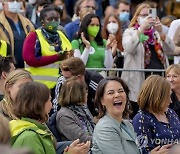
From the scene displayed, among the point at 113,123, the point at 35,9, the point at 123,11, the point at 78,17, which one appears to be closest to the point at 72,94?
the point at 113,123

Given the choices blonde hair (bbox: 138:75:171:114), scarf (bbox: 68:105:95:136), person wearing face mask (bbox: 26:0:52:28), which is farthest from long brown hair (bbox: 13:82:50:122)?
person wearing face mask (bbox: 26:0:52:28)

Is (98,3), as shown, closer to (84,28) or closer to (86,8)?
(86,8)

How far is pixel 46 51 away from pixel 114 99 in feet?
10.00

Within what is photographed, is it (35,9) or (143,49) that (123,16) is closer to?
(35,9)

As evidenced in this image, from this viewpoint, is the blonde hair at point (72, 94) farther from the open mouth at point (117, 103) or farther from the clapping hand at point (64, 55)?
the clapping hand at point (64, 55)

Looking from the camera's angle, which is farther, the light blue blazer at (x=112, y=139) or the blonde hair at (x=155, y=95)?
the blonde hair at (x=155, y=95)

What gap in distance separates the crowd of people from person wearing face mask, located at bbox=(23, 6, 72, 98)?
1 cm

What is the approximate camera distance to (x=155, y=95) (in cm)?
686

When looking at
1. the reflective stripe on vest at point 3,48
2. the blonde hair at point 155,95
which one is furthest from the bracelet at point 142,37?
the blonde hair at point 155,95

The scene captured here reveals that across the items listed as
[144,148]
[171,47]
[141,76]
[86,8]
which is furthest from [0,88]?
[86,8]

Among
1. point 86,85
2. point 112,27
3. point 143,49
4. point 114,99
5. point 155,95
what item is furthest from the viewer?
point 112,27

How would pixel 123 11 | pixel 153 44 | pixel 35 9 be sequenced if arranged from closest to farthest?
pixel 153 44
pixel 35 9
pixel 123 11

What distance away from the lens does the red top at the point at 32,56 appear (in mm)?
9289

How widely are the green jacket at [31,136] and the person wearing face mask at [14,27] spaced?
14.6 ft
